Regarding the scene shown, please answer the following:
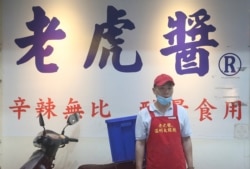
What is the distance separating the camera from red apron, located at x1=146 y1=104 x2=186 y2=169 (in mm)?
2607

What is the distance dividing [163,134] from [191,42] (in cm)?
121

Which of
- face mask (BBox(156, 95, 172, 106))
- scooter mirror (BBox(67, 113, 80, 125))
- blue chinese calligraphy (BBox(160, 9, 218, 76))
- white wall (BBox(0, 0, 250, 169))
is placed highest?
blue chinese calligraphy (BBox(160, 9, 218, 76))

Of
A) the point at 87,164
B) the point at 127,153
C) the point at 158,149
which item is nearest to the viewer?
the point at 158,149

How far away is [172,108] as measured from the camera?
8.89ft

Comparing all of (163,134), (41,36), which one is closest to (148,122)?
(163,134)

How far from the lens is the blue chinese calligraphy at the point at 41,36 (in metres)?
3.48

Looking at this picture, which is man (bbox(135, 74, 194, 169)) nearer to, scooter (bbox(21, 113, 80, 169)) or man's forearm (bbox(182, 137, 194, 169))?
man's forearm (bbox(182, 137, 194, 169))

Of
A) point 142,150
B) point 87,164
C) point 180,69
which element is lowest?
point 87,164

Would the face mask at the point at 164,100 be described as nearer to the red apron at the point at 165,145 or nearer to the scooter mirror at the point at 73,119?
the red apron at the point at 165,145

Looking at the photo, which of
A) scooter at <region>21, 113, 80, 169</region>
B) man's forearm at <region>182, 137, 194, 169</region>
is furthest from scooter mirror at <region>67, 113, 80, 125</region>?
man's forearm at <region>182, 137, 194, 169</region>

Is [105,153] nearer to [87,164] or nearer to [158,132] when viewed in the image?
[87,164]

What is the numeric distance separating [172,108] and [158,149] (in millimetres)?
354

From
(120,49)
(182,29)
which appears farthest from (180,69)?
(120,49)

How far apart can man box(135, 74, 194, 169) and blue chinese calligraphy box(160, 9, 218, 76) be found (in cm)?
81
